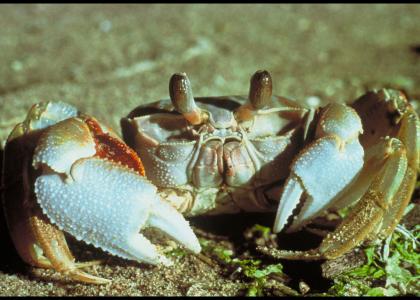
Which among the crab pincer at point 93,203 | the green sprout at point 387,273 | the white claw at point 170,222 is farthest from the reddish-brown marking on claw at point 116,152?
the green sprout at point 387,273

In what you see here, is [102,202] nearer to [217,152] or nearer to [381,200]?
[217,152]

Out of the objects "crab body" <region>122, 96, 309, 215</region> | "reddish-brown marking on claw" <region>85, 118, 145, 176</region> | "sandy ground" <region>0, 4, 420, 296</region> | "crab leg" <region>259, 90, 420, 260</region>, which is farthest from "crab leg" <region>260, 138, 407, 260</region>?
"sandy ground" <region>0, 4, 420, 296</region>

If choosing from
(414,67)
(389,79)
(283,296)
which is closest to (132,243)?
(283,296)

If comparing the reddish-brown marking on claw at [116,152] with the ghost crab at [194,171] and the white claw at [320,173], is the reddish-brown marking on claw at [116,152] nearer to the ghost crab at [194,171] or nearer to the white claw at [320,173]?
the ghost crab at [194,171]

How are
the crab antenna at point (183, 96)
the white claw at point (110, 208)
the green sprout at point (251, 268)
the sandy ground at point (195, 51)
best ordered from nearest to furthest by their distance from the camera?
the white claw at point (110, 208), the green sprout at point (251, 268), the crab antenna at point (183, 96), the sandy ground at point (195, 51)

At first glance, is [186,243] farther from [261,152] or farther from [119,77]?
[119,77]

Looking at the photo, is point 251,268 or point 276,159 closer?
point 251,268

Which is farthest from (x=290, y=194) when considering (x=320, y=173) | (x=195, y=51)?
(x=195, y=51)
